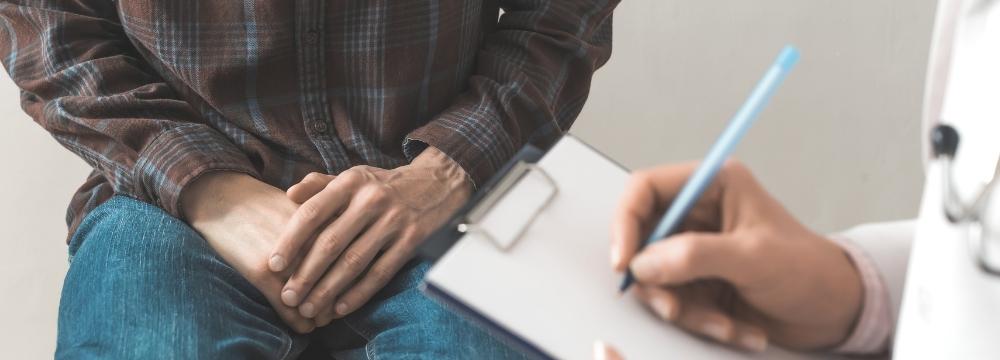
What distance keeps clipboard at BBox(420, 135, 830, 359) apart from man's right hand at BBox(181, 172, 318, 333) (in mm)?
316

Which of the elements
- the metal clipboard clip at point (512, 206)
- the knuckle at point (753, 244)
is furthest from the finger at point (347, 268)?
the knuckle at point (753, 244)

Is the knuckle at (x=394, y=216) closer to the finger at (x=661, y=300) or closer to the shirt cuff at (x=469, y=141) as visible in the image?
the shirt cuff at (x=469, y=141)

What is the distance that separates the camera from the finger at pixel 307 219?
70cm

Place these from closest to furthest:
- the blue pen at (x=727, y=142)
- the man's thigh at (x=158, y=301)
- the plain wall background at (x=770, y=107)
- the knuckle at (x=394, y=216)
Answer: the blue pen at (x=727, y=142) → the man's thigh at (x=158, y=301) → the knuckle at (x=394, y=216) → the plain wall background at (x=770, y=107)

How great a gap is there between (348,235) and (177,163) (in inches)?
6.0

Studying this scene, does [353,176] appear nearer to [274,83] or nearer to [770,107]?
[274,83]

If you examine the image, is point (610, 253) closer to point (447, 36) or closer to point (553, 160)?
point (553, 160)

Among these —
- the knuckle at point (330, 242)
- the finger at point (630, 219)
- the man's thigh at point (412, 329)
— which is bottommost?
the man's thigh at point (412, 329)

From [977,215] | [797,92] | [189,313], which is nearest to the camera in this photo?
[977,215]

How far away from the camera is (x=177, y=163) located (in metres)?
0.74

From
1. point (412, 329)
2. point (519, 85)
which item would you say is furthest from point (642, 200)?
point (519, 85)

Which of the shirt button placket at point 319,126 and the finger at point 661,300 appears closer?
the finger at point 661,300

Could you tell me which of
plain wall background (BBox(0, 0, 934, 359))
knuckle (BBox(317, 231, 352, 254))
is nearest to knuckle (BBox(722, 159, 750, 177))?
knuckle (BBox(317, 231, 352, 254))

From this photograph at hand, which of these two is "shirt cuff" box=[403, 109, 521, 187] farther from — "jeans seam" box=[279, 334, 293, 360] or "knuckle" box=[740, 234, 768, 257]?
"knuckle" box=[740, 234, 768, 257]
